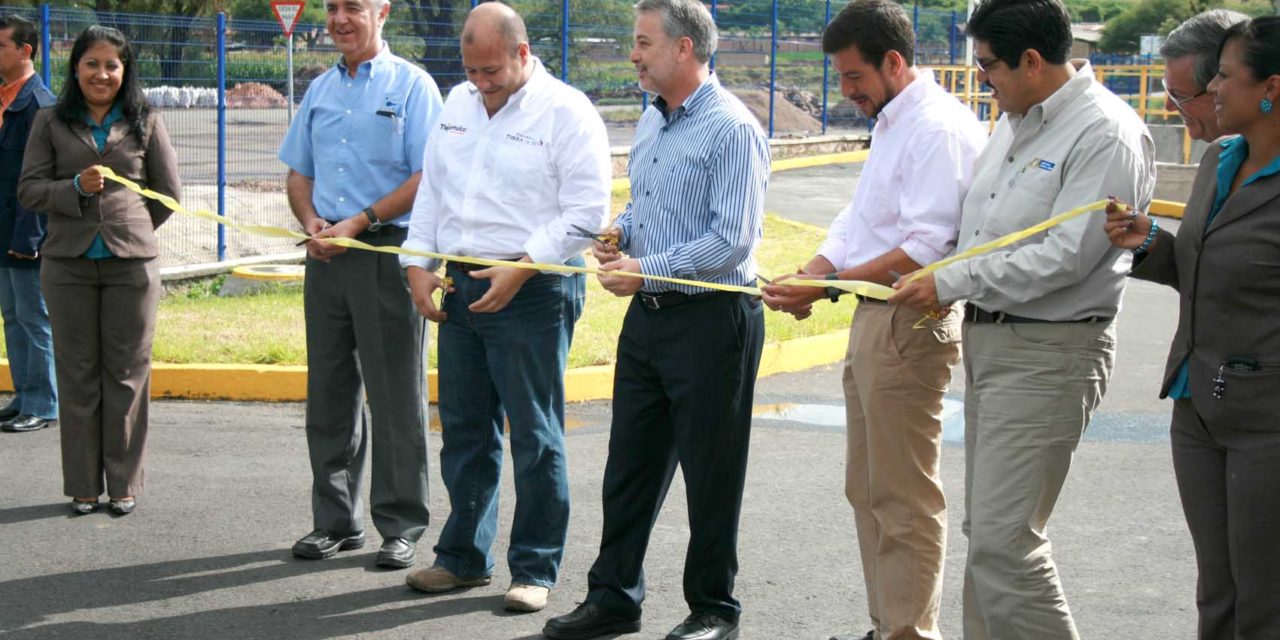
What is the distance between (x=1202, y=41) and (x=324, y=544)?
3855 millimetres

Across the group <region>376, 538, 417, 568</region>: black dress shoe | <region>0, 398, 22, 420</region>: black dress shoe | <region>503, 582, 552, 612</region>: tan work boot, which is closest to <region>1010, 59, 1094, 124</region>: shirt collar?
<region>503, 582, 552, 612</region>: tan work boot

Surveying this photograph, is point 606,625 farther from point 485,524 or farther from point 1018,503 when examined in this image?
point 1018,503

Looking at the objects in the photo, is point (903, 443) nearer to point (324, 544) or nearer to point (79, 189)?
point (324, 544)

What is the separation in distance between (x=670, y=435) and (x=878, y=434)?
0.84m

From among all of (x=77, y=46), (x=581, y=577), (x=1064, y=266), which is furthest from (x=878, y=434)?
(x=77, y=46)

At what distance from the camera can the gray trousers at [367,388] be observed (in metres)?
5.84

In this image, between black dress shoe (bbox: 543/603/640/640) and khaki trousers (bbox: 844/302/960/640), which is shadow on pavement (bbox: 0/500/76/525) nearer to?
black dress shoe (bbox: 543/603/640/640)

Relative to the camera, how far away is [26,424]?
7.84 meters

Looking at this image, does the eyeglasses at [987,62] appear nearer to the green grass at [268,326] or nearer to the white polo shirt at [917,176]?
the white polo shirt at [917,176]

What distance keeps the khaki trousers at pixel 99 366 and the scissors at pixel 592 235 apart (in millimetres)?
2479

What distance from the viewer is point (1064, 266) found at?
150 inches

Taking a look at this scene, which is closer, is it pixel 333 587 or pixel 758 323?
pixel 758 323

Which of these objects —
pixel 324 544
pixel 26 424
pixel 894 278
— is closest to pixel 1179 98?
pixel 894 278

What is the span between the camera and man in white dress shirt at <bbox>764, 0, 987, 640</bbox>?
14.4 feet
